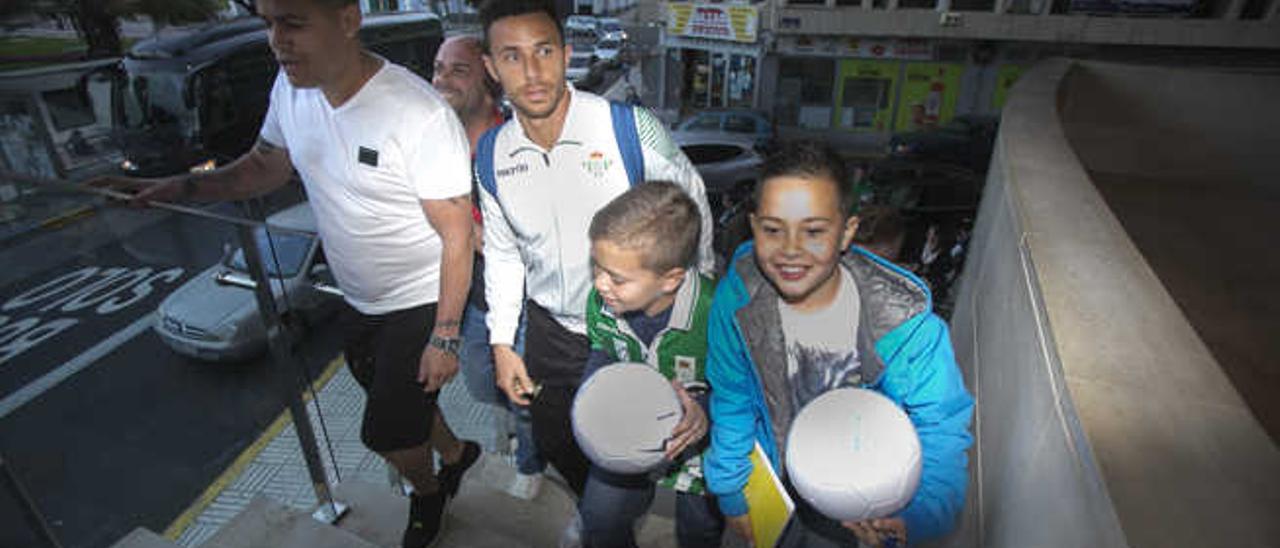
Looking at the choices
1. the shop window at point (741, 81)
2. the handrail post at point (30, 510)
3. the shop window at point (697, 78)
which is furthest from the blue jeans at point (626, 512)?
the shop window at point (697, 78)

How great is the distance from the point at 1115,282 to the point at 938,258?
604cm

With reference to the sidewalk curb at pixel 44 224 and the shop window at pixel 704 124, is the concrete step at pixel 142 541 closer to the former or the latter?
the sidewalk curb at pixel 44 224

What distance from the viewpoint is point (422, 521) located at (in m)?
2.50

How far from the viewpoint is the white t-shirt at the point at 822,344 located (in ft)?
5.31

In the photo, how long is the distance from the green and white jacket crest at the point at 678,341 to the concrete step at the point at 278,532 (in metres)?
1.23

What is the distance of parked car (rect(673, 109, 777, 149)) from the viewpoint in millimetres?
12766

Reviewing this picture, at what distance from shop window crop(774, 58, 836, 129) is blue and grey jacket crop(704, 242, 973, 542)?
17888mm

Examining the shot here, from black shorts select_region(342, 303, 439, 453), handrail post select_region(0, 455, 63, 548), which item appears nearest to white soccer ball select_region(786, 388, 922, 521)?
black shorts select_region(342, 303, 439, 453)

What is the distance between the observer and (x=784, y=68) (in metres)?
18.3

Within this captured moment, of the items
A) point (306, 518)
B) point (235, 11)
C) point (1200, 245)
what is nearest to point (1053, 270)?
point (306, 518)

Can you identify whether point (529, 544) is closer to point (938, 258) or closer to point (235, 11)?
point (938, 258)

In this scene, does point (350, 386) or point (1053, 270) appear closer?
point (1053, 270)

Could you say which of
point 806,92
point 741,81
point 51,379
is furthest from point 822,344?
point 806,92

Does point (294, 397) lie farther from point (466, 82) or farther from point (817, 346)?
point (817, 346)
